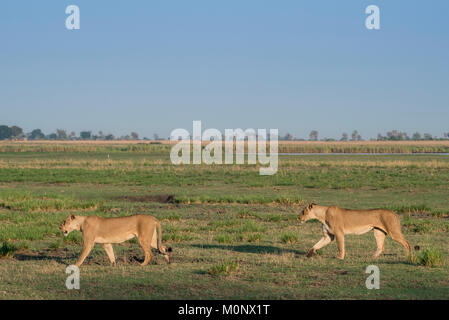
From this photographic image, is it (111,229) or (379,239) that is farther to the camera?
(379,239)

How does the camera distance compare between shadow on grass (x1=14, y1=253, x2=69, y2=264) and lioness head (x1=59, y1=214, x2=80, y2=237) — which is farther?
shadow on grass (x1=14, y1=253, x2=69, y2=264)

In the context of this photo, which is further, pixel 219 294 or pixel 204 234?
pixel 204 234

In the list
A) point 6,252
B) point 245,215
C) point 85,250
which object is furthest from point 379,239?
point 245,215

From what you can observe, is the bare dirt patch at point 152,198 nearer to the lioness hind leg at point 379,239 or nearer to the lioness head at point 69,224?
the lioness hind leg at point 379,239

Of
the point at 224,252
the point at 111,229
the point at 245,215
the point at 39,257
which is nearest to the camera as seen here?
the point at 111,229

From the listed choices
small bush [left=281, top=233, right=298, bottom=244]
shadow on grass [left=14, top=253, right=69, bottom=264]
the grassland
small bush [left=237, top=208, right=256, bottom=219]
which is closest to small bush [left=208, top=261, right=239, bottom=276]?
the grassland

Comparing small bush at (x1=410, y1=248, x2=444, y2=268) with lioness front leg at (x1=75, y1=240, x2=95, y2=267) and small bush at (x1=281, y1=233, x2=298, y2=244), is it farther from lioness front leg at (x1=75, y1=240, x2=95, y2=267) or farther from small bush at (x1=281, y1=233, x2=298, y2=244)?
lioness front leg at (x1=75, y1=240, x2=95, y2=267)

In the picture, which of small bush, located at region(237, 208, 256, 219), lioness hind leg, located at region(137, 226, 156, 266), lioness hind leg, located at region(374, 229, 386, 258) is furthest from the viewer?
small bush, located at region(237, 208, 256, 219)

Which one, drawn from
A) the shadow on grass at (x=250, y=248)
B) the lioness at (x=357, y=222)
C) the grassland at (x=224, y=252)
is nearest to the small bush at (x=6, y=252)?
the grassland at (x=224, y=252)

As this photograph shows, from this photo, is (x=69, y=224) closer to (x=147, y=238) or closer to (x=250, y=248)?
(x=147, y=238)
